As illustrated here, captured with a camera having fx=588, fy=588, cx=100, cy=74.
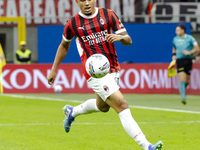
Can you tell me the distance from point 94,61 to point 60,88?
12.9 metres

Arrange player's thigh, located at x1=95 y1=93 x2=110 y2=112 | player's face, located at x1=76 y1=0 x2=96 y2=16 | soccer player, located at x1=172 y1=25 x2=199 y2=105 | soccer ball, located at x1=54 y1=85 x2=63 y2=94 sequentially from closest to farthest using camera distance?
player's face, located at x1=76 y1=0 x2=96 y2=16 → player's thigh, located at x1=95 y1=93 x2=110 y2=112 → soccer player, located at x1=172 y1=25 x2=199 y2=105 → soccer ball, located at x1=54 y1=85 x2=63 y2=94

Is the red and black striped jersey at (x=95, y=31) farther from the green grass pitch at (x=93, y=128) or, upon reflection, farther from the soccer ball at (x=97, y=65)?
Answer: the green grass pitch at (x=93, y=128)

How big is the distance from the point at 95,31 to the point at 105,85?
72cm

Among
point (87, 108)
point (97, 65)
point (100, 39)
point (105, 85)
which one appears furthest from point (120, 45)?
point (97, 65)

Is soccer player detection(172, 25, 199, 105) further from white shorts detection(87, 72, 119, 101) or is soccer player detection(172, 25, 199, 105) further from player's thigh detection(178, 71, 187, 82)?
white shorts detection(87, 72, 119, 101)

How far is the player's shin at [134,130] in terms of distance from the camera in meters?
6.62

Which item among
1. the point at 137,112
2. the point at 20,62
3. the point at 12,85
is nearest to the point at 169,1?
the point at 20,62

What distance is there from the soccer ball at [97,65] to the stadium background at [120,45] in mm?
12409

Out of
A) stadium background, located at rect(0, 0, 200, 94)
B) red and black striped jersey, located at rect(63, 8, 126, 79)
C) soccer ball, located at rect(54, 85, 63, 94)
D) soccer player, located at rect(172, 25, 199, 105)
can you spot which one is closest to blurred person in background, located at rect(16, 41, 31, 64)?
stadium background, located at rect(0, 0, 200, 94)

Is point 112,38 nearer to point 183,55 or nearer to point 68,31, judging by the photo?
point 68,31

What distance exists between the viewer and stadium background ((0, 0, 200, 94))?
20.1 meters

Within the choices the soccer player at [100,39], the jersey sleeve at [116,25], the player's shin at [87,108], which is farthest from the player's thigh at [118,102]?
the player's shin at [87,108]

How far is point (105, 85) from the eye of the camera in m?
7.11

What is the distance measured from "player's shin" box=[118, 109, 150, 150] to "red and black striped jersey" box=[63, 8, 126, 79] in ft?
2.36
